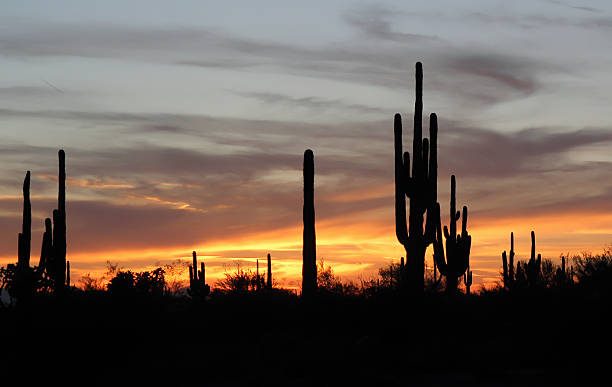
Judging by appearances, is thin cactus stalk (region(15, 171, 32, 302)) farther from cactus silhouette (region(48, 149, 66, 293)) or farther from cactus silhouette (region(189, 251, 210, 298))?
cactus silhouette (region(189, 251, 210, 298))

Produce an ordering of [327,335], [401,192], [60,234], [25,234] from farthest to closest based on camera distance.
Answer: [25,234] < [60,234] < [401,192] < [327,335]

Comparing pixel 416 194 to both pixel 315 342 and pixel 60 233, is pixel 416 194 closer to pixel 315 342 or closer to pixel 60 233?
pixel 315 342

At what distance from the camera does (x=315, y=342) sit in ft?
54.0

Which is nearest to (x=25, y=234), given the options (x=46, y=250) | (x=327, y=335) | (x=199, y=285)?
(x=46, y=250)

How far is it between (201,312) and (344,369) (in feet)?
27.7

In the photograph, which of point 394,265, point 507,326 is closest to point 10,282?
point 507,326

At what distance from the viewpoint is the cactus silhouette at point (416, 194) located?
2752 cm

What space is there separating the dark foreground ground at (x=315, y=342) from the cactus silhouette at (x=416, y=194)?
5.99 m

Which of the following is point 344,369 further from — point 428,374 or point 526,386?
point 526,386

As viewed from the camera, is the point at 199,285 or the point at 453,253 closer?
the point at 453,253

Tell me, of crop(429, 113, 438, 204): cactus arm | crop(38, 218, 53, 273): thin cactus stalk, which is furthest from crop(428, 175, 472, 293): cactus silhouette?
crop(38, 218, 53, 273): thin cactus stalk

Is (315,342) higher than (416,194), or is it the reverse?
(416,194)

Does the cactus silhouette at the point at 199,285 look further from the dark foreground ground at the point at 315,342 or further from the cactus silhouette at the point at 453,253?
the dark foreground ground at the point at 315,342

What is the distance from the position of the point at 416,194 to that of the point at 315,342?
12024 millimetres
